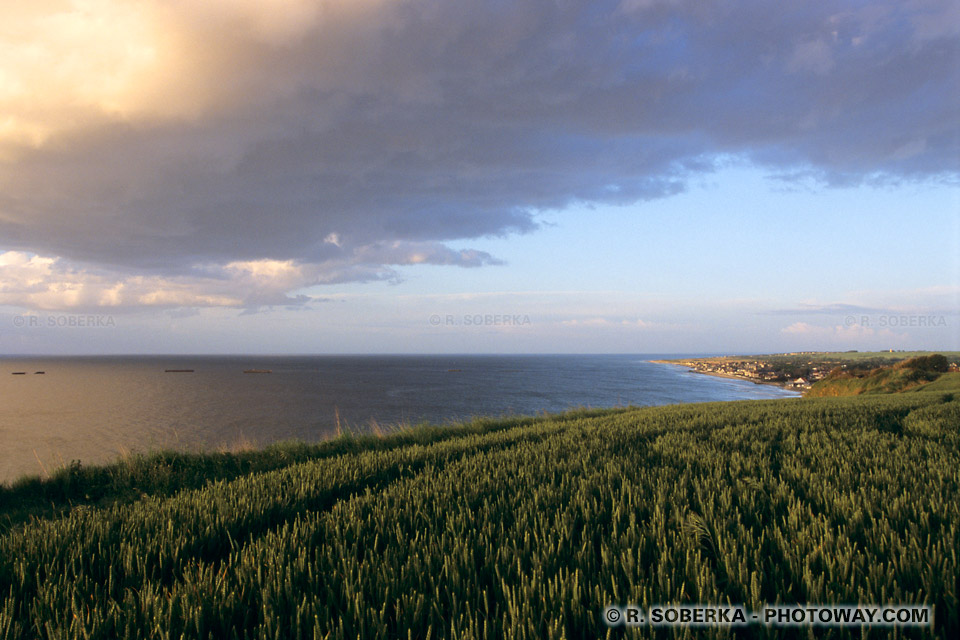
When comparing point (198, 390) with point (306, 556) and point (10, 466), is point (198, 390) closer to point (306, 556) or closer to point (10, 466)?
point (10, 466)

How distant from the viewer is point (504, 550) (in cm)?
280

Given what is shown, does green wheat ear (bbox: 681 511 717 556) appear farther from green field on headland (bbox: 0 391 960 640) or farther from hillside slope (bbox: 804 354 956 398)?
hillside slope (bbox: 804 354 956 398)

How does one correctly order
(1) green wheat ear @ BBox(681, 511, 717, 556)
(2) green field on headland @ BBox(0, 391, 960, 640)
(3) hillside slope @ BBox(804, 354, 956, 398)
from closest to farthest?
(2) green field on headland @ BBox(0, 391, 960, 640) < (1) green wheat ear @ BBox(681, 511, 717, 556) < (3) hillside slope @ BBox(804, 354, 956, 398)

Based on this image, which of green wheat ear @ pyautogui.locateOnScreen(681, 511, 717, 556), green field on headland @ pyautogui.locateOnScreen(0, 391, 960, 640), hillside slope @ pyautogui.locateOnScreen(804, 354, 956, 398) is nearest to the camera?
green field on headland @ pyautogui.locateOnScreen(0, 391, 960, 640)

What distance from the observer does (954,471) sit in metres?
4.67

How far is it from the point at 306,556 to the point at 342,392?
71.8 m

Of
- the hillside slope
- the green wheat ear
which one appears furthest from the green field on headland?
the hillside slope

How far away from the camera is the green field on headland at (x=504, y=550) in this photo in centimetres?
222

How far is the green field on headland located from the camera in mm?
2225

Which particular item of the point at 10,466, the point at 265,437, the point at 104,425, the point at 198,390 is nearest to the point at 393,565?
the point at 265,437

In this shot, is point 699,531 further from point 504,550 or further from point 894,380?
point 894,380

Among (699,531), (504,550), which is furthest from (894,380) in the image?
(504,550)

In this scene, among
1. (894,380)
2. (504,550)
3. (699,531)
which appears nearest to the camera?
(504,550)

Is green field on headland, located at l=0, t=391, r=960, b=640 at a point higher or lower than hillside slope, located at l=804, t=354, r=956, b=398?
higher
